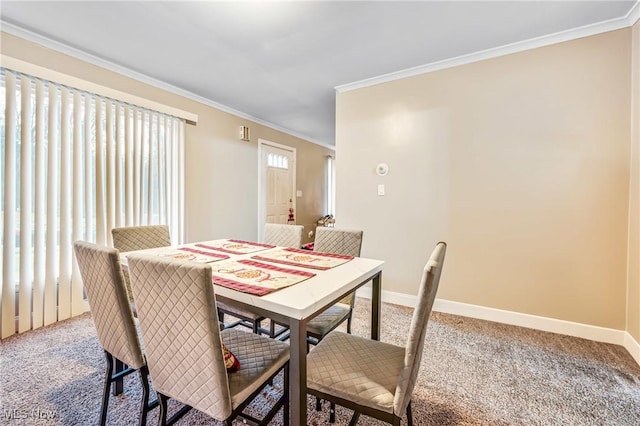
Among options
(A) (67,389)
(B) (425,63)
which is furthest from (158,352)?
(B) (425,63)

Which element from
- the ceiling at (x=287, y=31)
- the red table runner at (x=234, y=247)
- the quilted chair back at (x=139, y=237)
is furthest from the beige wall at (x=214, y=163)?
the red table runner at (x=234, y=247)

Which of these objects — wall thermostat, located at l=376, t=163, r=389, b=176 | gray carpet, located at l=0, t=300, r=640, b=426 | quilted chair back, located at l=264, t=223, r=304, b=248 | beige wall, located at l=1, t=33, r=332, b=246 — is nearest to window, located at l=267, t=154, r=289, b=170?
beige wall, located at l=1, t=33, r=332, b=246

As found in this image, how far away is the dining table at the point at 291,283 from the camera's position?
976 millimetres

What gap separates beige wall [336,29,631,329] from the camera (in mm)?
2125

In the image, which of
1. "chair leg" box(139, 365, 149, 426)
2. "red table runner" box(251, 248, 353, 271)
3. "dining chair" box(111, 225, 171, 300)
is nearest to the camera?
"chair leg" box(139, 365, 149, 426)

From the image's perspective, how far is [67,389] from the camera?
5.09ft

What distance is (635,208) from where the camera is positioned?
199 cm

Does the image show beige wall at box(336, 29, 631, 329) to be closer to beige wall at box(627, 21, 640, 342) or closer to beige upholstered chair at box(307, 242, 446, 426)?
beige wall at box(627, 21, 640, 342)

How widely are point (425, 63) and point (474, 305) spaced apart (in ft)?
7.82

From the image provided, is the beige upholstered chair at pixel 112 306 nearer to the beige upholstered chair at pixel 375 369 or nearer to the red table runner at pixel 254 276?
the red table runner at pixel 254 276

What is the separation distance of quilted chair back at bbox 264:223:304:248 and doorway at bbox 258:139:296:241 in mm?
2163

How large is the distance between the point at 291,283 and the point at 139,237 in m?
1.57

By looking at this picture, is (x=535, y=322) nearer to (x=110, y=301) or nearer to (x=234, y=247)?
(x=234, y=247)

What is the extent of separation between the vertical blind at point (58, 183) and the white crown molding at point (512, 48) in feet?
7.96
